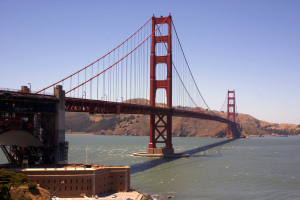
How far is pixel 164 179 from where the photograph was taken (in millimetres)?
46000

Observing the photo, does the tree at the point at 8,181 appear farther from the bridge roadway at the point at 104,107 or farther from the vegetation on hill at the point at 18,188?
the bridge roadway at the point at 104,107

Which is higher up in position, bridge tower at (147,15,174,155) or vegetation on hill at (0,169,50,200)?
bridge tower at (147,15,174,155)

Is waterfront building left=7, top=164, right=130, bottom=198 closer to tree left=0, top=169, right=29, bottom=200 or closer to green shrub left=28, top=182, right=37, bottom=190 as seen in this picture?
tree left=0, top=169, right=29, bottom=200

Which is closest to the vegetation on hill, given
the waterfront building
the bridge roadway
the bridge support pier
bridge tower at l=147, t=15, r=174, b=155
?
the waterfront building

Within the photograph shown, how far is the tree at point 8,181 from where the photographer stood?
93.0 feet

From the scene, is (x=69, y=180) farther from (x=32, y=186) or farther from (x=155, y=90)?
(x=155, y=90)

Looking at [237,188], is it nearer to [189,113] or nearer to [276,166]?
[276,166]

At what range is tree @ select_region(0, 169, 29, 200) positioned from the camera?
1116 inches

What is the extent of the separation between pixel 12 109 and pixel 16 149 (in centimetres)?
569

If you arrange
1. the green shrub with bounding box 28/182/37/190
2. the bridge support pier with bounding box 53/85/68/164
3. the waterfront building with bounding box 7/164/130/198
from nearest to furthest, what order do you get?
the green shrub with bounding box 28/182/37/190 → the waterfront building with bounding box 7/164/130/198 → the bridge support pier with bounding box 53/85/68/164

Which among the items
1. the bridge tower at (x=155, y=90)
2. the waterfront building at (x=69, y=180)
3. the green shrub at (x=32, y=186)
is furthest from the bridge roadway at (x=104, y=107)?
the green shrub at (x=32, y=186)

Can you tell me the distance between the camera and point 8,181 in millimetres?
29172

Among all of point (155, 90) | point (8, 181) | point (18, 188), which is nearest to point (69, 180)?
point (18, 188)

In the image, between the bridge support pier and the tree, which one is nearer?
the tree
